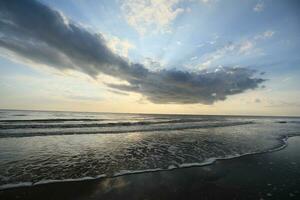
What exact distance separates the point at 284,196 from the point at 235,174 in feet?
6.57

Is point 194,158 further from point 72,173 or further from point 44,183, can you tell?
point 44,183

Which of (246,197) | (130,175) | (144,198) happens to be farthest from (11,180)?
(246,197)

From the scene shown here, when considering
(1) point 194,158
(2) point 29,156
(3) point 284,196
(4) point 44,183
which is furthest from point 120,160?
(3) point 284,196

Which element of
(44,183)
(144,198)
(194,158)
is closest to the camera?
(144,198)

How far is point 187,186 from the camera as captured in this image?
5633 millimetres

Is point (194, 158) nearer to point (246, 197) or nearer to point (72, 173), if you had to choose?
point (246, 197)

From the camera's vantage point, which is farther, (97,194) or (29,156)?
(29,156)

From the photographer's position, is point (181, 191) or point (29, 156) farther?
point (29, 156)

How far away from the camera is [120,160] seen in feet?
28.6

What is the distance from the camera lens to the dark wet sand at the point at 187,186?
495cm

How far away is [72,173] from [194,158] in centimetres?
662

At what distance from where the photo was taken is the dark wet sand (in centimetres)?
495

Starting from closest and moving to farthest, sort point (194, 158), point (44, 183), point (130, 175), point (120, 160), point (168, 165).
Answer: point (44, 183) < point (130, 175) < point (168, 165) < point (120, 160) < point (194, 158)

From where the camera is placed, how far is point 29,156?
898 cm
